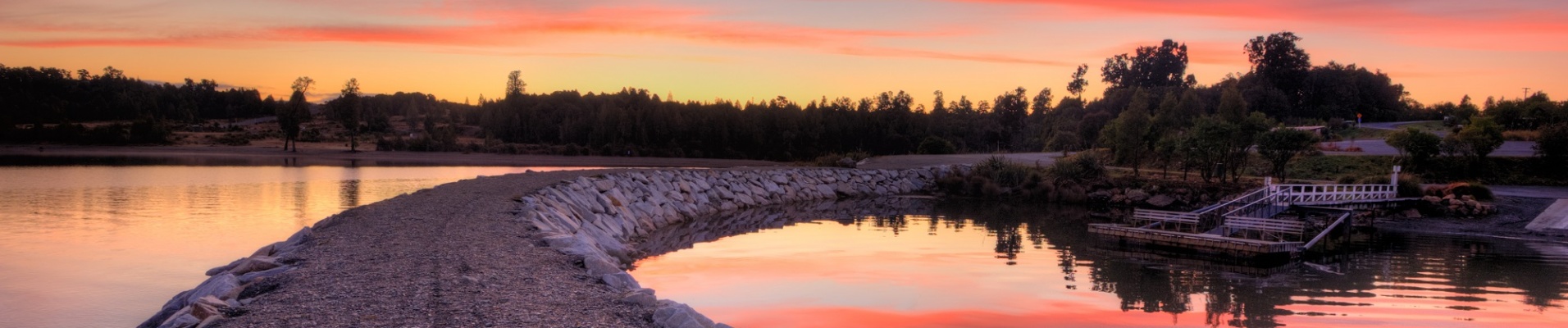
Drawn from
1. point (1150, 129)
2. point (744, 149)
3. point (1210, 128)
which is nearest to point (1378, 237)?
point (1210, 128)

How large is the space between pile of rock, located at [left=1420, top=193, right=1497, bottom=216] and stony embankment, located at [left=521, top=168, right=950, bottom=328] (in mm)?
16910

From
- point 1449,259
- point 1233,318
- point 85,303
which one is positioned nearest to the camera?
point 85,303

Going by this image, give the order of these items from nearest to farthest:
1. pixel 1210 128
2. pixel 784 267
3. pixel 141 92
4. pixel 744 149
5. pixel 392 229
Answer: pixel 392 229 < pixel 784 267 < pixel 1210 128 < pixel 744 149 < pixel 141 92

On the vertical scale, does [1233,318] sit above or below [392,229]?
below

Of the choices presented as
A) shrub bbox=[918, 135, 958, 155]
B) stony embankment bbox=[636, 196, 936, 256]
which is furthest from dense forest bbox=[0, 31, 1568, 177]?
stony embankment bbox=[636, 196, 936, 256]

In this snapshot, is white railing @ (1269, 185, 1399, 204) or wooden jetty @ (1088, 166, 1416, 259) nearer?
wooden jetty @ (1088, 166, 1416, 259)

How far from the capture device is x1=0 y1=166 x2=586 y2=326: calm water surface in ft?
36.1

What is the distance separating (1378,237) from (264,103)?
93.9 m

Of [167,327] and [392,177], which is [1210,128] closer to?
[392,177]

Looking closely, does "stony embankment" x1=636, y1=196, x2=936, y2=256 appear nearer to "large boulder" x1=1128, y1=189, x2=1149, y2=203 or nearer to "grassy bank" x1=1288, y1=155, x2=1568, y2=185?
"large boulder" x1=1128, y1=189, x2=1149, y2=203

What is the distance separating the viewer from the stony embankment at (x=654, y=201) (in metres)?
10.8

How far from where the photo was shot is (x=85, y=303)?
10.7 m

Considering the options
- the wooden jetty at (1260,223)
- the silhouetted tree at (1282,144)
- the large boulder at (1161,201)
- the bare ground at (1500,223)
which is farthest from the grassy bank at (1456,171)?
the wooden jetty at (1260,223)

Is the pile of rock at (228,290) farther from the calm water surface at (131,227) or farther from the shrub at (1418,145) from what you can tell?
the shrub at (1418,145)
